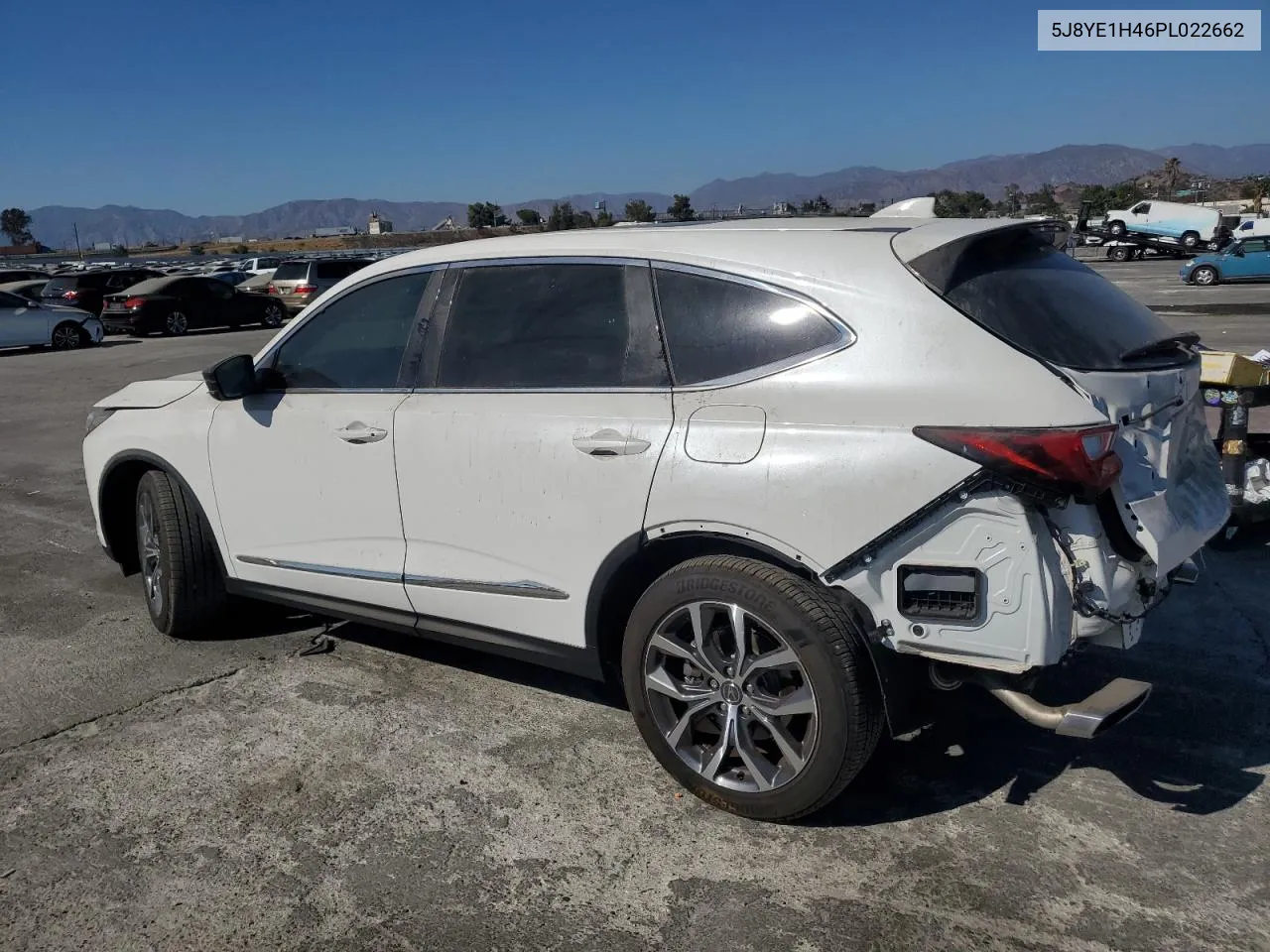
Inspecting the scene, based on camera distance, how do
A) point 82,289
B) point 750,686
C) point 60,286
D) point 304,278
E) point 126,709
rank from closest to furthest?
point 750,686 < point 126,709 < point 82,289 < point 60,286 < point 304,278

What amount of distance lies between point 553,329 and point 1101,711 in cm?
210

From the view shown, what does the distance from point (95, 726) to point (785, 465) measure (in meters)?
2.87

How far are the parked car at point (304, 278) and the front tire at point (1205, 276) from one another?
2297 cm

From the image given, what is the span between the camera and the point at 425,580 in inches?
154

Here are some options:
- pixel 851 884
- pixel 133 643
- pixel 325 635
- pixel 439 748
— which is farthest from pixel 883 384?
pixel 133 643

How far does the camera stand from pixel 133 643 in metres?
4.91

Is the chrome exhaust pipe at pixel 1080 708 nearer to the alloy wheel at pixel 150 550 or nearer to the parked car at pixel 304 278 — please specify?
the alloy wheel at pixel 150 550

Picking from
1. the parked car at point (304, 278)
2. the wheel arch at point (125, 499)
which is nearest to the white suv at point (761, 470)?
the wheel arch at point (125, 499)

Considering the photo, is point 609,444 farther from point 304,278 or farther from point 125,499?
point 304,278

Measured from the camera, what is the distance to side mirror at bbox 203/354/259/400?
4277 mm

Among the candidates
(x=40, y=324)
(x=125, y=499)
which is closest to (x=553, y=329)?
(x=125, y=499)

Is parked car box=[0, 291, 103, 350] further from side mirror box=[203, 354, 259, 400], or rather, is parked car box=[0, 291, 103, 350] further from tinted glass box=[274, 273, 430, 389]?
tinted glass box=[274, 273, 430, 389]

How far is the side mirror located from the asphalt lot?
14.2 inches

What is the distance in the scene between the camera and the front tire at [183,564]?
4703mm
